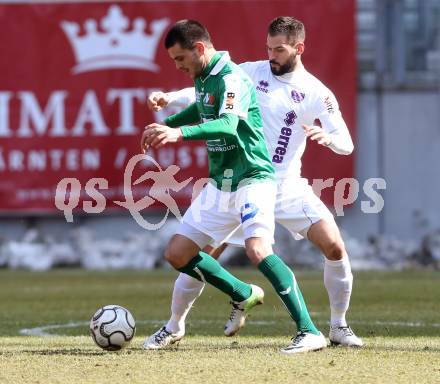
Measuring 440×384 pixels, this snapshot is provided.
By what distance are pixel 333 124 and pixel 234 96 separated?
3.23 ft

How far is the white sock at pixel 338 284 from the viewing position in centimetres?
775

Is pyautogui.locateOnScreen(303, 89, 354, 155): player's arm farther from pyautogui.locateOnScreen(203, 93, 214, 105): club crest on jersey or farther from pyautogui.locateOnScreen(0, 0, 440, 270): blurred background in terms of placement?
pyautogui.locateOnScreen(0, 0, 440, 270): blurred background

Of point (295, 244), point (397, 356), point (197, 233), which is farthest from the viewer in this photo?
point (295, 244)

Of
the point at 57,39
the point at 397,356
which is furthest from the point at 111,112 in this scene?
the point at 397,356

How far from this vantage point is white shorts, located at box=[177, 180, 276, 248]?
7.18m

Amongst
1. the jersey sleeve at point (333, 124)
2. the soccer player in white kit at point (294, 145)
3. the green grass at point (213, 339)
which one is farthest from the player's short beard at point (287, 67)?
the green grass at point (213, 339)

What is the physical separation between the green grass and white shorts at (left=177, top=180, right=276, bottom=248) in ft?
2.31

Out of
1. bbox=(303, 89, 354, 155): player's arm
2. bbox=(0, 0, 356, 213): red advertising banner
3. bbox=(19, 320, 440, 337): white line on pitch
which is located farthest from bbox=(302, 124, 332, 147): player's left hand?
bbox=(0, 0, 356, 213): red advertising banner

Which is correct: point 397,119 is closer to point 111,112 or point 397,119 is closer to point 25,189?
point 111,112

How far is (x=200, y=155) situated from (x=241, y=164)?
32.4ft

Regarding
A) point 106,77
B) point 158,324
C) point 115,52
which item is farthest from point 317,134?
point 115,52

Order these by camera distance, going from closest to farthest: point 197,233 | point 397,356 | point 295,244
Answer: point 397,356 < point 197,233 < point 295,244

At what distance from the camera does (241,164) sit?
7277mm

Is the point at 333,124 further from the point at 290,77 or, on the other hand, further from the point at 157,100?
the point at 157,100
